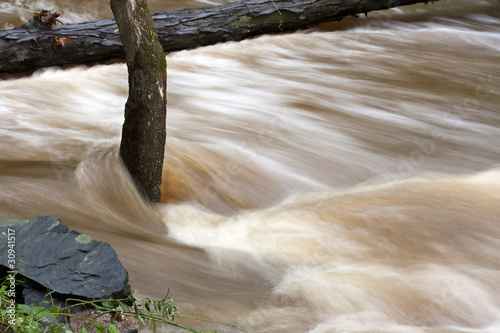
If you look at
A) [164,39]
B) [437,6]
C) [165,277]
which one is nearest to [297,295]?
[165,277]

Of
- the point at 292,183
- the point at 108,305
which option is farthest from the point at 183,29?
the point at 108,305

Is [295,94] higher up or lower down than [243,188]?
higher up

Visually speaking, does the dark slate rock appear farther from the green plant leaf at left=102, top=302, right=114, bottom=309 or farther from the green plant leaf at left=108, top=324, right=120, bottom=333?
the green plant leaf at left=108, top=324, right=120, bottom=333

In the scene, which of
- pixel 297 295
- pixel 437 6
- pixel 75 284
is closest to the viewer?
pixel 75 284

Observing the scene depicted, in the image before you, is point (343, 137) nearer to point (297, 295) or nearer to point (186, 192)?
point (186, 192)

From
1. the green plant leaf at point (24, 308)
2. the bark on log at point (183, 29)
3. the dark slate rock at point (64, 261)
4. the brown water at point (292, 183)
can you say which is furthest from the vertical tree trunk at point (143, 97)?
the bark on log at point (183, 29)

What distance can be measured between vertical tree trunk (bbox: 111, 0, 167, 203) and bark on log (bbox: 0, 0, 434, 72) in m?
2.55

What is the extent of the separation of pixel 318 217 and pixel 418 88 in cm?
271

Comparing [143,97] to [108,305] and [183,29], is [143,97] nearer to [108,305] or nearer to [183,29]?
[108,305]

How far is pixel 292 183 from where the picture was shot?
380 cm

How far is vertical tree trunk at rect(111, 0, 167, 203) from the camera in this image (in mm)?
2980

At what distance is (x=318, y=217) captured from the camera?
333cm

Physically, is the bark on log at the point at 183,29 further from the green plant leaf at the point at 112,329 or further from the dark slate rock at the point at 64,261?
the green plant leaf at the point at 112,329

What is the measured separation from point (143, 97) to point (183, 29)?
319 cm
